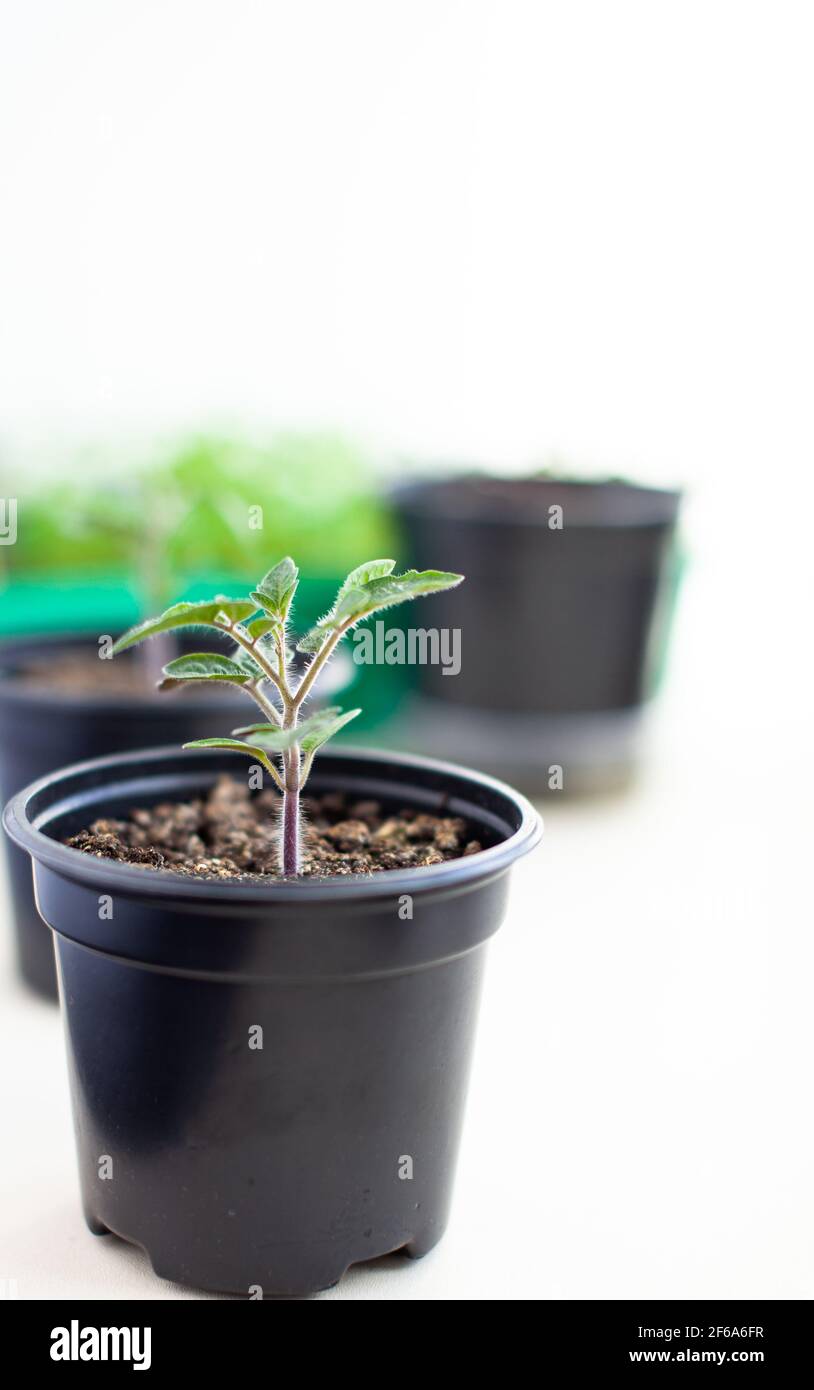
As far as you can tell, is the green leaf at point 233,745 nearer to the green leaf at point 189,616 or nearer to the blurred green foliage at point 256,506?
the green leaf at point 189,616

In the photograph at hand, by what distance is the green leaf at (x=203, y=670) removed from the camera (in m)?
1.10

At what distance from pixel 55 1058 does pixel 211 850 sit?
482 millimetres

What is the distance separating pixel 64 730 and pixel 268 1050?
2.91ft

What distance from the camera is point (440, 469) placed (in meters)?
3.10

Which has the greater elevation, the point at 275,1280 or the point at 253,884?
the point at 253,884

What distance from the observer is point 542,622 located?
2756mm

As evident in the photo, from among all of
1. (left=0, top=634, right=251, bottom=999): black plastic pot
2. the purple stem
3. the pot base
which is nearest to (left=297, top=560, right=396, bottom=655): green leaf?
the purple stem

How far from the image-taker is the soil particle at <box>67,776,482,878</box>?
122 centimetres

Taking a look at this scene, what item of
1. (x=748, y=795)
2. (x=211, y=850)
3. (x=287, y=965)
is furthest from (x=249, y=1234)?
(x=748, y=795)

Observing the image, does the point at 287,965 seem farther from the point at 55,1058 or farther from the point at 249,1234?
the point at 55,1058
